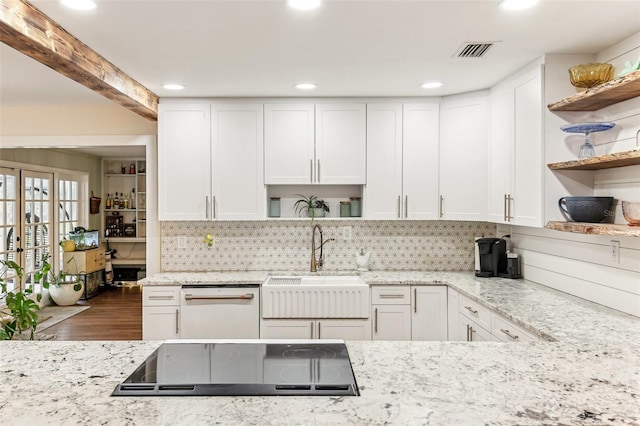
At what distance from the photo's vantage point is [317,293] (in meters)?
3.42

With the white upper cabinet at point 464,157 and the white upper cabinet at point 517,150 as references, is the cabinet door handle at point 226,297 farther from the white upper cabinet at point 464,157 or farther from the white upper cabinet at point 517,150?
the white upper cabinet at point 517,150

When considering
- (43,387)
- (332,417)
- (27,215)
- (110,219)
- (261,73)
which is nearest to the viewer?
(332,417)

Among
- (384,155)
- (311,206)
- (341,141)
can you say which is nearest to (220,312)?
(311,206)

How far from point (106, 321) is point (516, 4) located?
5.76 m

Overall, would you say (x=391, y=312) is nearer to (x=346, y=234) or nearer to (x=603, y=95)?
(x=346, y=234)

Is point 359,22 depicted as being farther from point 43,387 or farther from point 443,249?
point 443,249

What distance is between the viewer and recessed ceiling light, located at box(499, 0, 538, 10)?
2014 millimetres

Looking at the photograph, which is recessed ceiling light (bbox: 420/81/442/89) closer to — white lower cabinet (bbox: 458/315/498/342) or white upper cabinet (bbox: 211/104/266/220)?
white upper cabinet (bbox: 211/104/266/220)

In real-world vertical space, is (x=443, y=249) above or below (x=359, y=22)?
below

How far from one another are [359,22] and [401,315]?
2281 mm

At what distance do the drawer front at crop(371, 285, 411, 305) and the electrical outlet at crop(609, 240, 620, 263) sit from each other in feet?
4.81

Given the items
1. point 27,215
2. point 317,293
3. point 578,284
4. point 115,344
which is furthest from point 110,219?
point 578,284

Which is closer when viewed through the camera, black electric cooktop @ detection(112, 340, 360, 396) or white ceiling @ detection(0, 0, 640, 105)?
black electric cooktop @ detection(112, 340, 360, 396)

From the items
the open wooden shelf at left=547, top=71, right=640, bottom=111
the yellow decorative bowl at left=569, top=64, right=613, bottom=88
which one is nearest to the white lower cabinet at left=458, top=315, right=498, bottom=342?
the open wooden shelf at left=547, top=71, right=640, bottom=111
